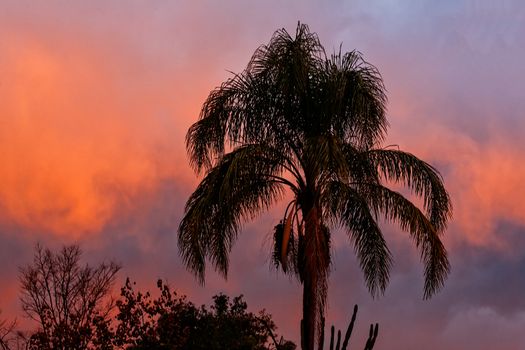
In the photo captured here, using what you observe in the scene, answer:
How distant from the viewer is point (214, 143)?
20359 millimetres

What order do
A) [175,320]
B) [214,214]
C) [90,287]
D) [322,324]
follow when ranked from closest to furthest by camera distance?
[322,324] < [214,214] < [175,320] < [90,287]

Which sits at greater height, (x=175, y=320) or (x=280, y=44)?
(x=280, y=44)

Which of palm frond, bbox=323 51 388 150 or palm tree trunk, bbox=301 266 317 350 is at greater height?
palm frond, bbox=323 51 388 150

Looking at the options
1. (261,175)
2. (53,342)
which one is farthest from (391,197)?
(53,342)

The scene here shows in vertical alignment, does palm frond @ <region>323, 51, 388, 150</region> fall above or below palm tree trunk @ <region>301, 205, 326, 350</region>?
above

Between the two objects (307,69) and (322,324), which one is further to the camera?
(307,69)

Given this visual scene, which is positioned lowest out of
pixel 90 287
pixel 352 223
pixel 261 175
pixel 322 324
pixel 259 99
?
pixel 322 324

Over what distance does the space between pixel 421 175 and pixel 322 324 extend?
14.1 feet

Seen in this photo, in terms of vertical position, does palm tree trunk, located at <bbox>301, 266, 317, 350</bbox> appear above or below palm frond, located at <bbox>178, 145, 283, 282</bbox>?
below

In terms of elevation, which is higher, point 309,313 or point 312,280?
point 312,280

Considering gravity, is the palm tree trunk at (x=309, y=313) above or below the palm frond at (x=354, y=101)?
below

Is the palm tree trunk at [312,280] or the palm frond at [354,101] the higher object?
the palm frond at [354,101]

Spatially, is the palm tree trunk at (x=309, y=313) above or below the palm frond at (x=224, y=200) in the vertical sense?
below

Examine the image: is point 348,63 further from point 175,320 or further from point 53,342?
point 53,342
